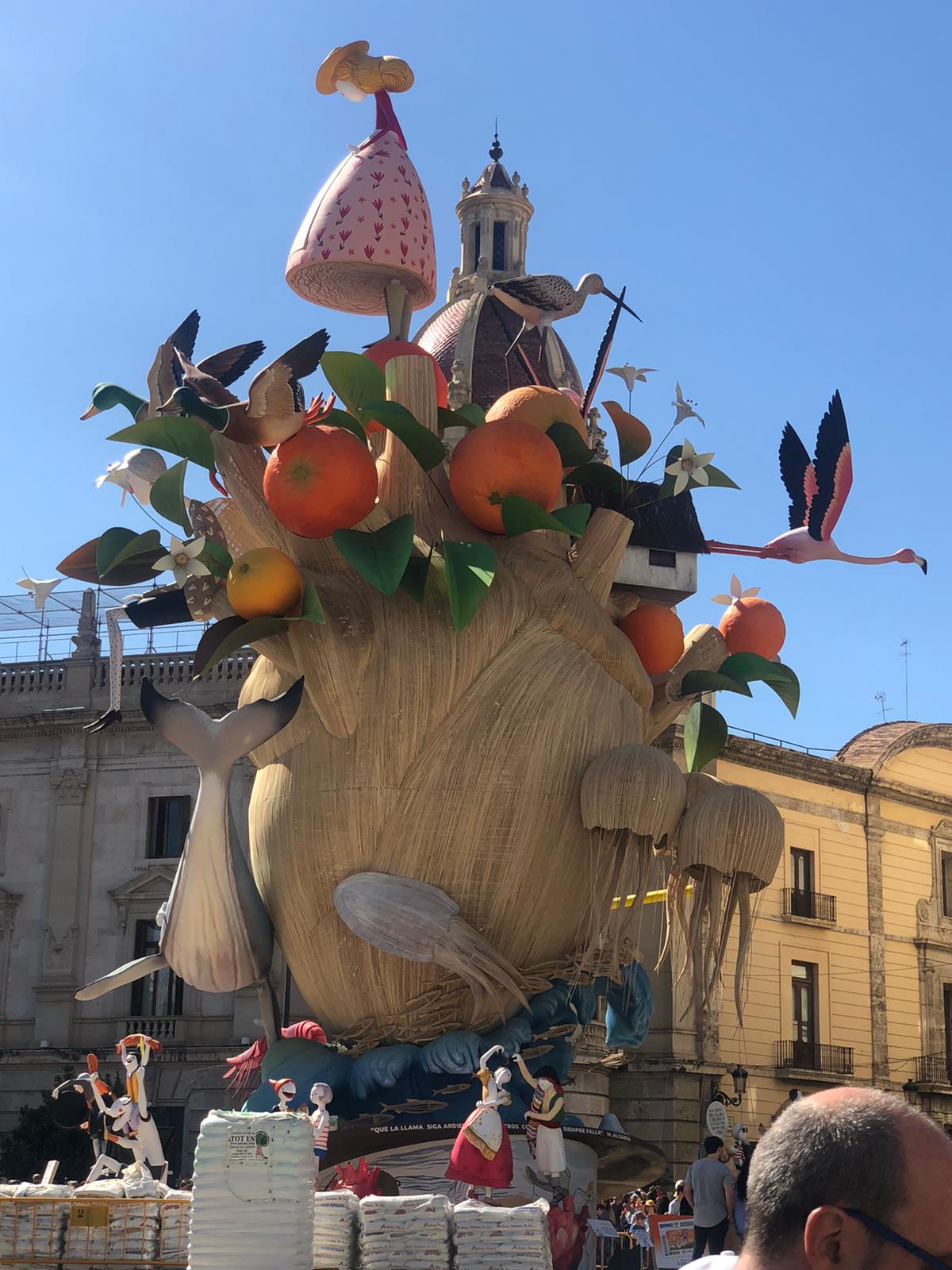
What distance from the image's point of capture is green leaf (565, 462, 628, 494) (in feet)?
36.3

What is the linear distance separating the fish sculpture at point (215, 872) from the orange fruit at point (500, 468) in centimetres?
152

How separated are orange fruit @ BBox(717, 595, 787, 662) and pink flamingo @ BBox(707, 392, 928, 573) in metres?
0.59

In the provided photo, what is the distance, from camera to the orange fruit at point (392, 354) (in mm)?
10703

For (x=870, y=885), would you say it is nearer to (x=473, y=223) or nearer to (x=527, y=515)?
(x=473, y=223)

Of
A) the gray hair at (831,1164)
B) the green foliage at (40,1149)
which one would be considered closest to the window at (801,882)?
the green foliage at (40,1149)

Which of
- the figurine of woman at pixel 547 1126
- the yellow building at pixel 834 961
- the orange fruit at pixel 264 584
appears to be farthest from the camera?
the yellow building at pixel 834 961

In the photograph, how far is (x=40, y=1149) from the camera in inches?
993

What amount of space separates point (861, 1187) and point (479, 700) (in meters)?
7.44

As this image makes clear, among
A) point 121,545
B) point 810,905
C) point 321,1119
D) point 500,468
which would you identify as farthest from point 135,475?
point 810,905

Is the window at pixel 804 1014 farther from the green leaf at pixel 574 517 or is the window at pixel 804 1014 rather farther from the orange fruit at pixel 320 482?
the orange fruit at pixel 320 482

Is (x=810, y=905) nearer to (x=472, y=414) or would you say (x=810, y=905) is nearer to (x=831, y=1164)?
(x=472, y=414)

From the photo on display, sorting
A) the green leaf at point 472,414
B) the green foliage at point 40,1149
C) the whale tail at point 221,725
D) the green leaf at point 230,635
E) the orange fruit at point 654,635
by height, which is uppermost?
the green leaf at point 472,414

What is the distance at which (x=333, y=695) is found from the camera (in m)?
9.96

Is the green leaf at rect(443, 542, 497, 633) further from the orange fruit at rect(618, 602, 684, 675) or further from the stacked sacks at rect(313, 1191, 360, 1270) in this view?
the stacked sacks at rect(313, 1191, 360, 1270)
